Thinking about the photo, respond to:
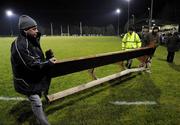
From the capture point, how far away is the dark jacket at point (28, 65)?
140 inches

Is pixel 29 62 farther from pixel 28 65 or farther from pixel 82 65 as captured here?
pixel 82 65

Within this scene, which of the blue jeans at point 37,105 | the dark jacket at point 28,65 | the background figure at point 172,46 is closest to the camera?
the dark jacket at point 28,65

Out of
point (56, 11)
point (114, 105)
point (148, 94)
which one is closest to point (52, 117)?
point (114, 105)

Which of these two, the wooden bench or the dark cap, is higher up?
the dark cap

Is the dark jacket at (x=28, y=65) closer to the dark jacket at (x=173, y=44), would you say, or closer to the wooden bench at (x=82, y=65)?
the wooden bench at (x=82, y=65)

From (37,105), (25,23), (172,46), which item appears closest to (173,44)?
(172,46)

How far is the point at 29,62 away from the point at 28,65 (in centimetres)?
5

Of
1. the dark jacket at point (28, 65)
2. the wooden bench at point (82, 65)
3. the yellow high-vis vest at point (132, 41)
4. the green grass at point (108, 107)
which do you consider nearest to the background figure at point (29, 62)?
the dark jacket at point (28, 65)

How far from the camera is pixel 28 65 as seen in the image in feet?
11.7

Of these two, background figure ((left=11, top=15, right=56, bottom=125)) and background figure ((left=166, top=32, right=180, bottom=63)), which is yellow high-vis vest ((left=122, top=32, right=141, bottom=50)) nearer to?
background figure ((left=166, top=32, right=180, bottom=63))

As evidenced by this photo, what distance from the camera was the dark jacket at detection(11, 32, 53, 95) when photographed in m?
3.56

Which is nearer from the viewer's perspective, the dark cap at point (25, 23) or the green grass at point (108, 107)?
the dark cap at point (25, 23)

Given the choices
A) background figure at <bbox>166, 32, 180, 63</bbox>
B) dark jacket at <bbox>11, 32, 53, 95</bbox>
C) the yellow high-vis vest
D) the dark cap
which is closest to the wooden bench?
dark jacket at <bbox>11, 32, 53, 95</bbox>

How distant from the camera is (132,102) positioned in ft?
20.0
